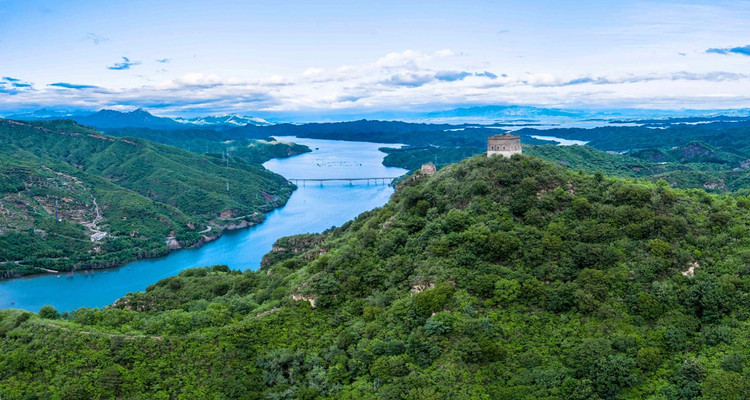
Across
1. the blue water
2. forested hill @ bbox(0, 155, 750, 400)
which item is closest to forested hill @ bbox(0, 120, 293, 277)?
the blue water

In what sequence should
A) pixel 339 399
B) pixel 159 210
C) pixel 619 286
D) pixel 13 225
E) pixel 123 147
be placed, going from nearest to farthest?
pixel 339 399, pixel 619 286, pixel 13 225, pixel 159 210, pixel 123 147

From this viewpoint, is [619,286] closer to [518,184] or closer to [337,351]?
[518,184]

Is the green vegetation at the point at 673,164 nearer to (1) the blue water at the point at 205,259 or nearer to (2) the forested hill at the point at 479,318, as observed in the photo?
(1) the blue water at the point at 205,259

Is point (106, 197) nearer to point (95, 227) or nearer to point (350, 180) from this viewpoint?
point (95, 227)

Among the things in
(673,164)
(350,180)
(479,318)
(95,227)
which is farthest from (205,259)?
(673,164)

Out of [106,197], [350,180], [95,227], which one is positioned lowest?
[95,227]

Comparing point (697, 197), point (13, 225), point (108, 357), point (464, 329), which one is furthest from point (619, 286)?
point (13, 225)

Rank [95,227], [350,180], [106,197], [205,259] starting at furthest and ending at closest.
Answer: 1. [350,180]
2. [106,197]
3. [95,227]
4. [205,259]
